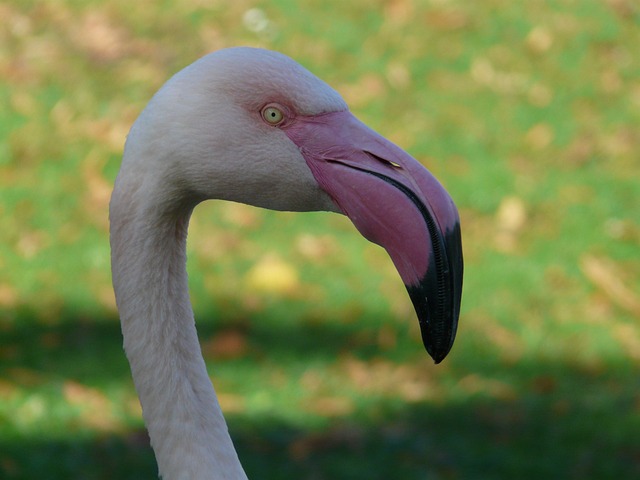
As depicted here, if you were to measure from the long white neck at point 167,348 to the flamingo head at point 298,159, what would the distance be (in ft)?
0.43

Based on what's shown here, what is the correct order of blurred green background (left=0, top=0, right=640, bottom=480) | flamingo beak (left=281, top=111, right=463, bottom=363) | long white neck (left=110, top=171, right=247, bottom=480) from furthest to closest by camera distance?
blurred green background (left=0, top=0, right=640, bottom=480)
long white neck (left=110, top=171, right=247, bottom=480)
flamingo beak (left=281, top=111, right=463, bottom=363)

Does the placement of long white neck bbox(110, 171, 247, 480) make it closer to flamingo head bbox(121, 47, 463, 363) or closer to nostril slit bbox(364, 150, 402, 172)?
flamingo head bbox(121, 47, 463, 363)

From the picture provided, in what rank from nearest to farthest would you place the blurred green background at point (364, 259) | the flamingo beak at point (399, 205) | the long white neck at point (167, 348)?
the flamingo beak at point (399, 205), the long white neck at point (167, 348), the blurred green background at point (364, 259)

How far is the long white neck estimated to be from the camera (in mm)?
2154

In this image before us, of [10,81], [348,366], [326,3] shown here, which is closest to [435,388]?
[348,366]

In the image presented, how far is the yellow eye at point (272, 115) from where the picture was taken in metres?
2.03

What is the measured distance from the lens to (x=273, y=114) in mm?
2037

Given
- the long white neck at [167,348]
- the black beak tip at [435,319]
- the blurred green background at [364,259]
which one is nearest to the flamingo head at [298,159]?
the black beak tip at [435,319]

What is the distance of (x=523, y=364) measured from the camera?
5.47 m

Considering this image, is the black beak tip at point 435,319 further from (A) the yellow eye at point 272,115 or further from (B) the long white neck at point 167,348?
(B) the long white neck at point 167,348

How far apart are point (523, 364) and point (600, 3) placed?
4766mm

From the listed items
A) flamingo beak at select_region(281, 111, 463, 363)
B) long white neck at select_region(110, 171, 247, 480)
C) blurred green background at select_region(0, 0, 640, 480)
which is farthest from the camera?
blurred green background at select_region(0, 0, 640, 480)

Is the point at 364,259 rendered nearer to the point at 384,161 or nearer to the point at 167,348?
the point at 167,348

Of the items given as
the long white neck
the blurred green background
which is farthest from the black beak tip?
the blurred green background
